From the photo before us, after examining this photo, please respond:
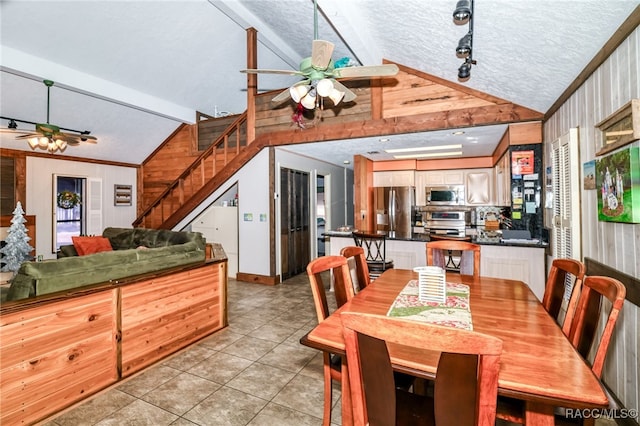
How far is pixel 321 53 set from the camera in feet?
7.98

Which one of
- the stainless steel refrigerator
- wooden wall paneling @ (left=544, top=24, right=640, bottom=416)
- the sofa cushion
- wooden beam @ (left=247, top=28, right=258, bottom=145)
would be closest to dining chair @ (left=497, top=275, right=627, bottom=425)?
wooden wall paneling @ (left=544, top=24, right=640, bottom=416)

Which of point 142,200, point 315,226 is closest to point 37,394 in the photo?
point 315,226

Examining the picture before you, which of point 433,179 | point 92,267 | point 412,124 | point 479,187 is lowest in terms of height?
point 92,267

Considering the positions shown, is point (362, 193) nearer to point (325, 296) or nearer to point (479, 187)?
point (479, 187)

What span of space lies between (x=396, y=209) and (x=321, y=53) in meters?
4.67

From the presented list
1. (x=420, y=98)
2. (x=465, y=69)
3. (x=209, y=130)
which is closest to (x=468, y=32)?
(x=465, y=69)

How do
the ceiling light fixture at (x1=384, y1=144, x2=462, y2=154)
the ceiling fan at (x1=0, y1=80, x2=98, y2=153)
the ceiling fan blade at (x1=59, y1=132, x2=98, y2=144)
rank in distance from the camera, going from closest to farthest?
the ceiling fan at (x1=0, y1=80, x2=98, y2=153)
the ceiling fan blade at (x1=59, y1=132, x2=98, y2=144)
the ceiling light fixture at (x1=384, y1=144, x2=462, y2=154)

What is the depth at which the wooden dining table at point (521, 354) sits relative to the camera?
3.16ft

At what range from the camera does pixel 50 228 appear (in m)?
6.25

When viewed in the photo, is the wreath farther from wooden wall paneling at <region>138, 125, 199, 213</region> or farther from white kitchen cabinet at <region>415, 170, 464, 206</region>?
white kitchen cabinet at <region>415, 170, 464, 206</region>

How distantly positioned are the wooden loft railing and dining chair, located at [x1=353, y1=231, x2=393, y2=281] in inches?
110

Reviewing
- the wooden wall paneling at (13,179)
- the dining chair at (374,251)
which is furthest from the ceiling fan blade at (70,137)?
the dining chair at (374,251)

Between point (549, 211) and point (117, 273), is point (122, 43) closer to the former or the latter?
point (117, 273)

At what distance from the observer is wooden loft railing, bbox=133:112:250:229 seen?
5.82 m
